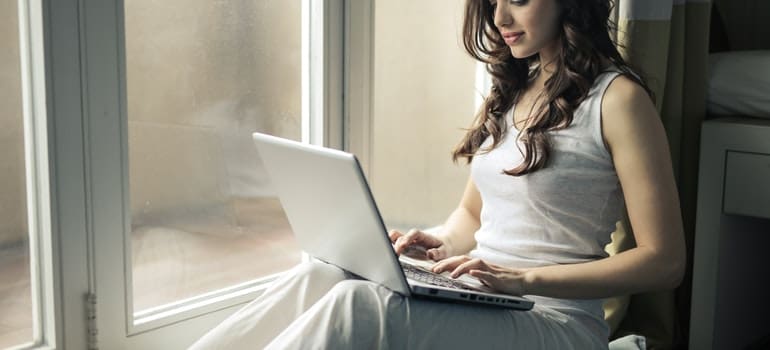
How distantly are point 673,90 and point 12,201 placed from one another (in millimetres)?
1318

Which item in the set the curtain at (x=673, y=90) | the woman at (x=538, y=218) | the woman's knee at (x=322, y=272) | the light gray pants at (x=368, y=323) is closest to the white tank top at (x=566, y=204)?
the woman at (x=538, y=218)

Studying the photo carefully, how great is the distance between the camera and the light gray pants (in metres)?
1.25

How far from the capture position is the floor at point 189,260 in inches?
59.1

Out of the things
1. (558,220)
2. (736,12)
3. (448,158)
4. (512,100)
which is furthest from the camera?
(448,158)

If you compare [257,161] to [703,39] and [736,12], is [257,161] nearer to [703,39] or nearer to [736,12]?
[703,39]

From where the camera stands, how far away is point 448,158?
8.25 ft

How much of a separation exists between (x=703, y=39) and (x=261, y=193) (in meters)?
1.00

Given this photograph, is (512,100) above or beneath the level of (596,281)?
above

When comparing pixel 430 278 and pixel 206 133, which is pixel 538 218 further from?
pixel 206 133

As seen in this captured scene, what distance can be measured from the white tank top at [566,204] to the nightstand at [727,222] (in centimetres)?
46

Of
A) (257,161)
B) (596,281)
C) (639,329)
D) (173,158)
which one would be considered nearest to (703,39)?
(639,329)

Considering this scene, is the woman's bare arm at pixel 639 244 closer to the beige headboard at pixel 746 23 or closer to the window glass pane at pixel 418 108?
the window glass pane at pixel 418 108

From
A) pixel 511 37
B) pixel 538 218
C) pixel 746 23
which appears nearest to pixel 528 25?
pixel 511 37

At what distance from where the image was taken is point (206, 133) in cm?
178
